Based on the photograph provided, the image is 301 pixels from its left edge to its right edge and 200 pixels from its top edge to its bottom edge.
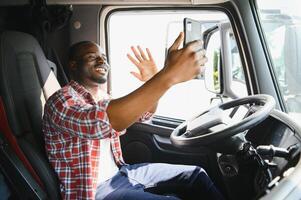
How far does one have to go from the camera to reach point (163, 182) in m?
1.91

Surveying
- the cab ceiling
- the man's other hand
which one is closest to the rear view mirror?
the cab ceiling

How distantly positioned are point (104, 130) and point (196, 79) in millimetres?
846

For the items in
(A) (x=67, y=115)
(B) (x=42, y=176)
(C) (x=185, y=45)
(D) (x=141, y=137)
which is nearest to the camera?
(C) (x=185, y=45)

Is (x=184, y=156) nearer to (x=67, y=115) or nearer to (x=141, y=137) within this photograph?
(x=141, y=137)

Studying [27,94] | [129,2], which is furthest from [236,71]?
[27,94]

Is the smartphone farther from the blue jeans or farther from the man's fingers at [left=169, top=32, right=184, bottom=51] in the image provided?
the blue jeans

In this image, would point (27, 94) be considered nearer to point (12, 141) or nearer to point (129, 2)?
point (12, 141)

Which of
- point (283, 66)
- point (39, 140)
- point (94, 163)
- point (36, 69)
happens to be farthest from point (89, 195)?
point (283, 66)

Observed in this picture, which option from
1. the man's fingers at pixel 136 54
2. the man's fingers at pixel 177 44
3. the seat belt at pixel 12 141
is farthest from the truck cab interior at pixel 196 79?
the man's fingers at pixel 136 54

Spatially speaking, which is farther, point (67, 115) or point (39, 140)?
point (39, 140)

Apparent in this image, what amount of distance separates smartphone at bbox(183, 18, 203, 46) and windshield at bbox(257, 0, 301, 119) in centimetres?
66

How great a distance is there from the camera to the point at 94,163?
173 centimetres

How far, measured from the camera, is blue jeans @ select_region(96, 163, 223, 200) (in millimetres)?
1791

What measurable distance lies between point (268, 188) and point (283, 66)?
0.95 metres
